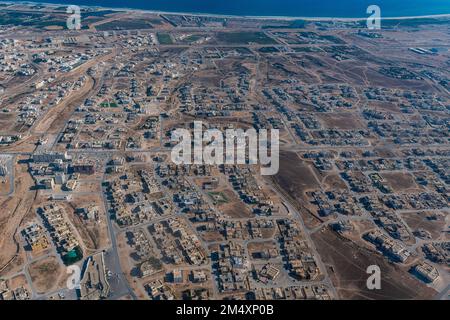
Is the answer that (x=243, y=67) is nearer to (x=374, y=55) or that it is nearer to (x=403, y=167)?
(x=374, y=55)

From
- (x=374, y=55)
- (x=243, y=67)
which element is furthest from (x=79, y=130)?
(x=374, y=55)

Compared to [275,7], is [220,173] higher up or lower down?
lower down

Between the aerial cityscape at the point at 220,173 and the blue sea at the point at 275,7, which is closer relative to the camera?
the aerial cityscape at the point at 220,173

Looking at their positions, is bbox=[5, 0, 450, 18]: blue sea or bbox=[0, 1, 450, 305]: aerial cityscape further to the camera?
bbox=[5, 0, 450, 18]: blue sea

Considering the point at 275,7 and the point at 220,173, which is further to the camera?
the point at 275,7
